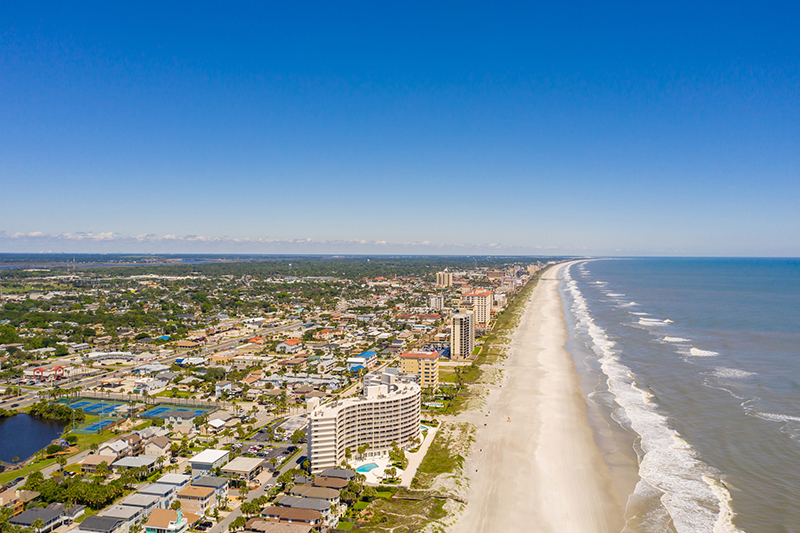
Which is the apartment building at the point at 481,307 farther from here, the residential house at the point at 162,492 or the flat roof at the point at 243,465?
the residential house at the point at 162,492

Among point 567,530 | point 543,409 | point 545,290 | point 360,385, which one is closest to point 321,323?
point 360,385

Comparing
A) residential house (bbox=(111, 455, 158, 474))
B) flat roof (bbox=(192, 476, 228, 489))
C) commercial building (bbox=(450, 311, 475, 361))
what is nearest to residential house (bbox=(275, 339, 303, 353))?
commercial building (bbox=(450, 311, 475, 361))

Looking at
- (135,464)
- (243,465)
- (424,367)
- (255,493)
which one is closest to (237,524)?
(255,493)

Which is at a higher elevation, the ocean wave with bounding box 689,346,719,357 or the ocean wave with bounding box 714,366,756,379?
the ocean wave with bounding box 689,346,719,357

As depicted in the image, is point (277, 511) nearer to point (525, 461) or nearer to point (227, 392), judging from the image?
point (525, 461)

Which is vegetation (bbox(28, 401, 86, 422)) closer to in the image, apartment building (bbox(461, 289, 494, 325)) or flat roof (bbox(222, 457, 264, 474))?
flat roof (bbox(222, 457, 264, 474))
